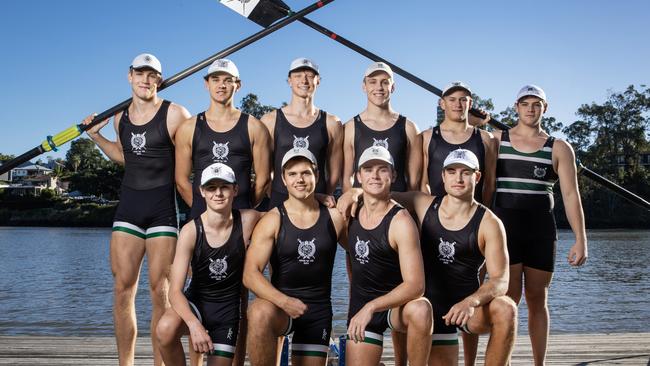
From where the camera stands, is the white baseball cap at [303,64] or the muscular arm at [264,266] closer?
the muscular arm at [264,266]

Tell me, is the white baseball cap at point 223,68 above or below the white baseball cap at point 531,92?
above

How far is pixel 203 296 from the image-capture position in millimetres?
4535

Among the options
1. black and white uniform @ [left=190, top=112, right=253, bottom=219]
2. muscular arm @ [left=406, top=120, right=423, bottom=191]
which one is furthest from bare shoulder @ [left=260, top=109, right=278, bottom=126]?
muscular arm @ [left=406, top=120, right=423, bottom=191]

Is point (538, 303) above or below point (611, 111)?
below

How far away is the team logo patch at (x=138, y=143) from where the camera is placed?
526 centimetres

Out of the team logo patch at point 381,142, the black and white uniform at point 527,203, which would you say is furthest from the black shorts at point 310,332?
the black and white uniform at point 527,203

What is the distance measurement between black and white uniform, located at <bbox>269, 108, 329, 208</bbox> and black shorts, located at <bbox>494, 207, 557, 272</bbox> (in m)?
1.57

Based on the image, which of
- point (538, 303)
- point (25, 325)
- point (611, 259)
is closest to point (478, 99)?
point (611, 259)

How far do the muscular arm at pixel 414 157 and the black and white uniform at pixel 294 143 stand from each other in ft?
2.29

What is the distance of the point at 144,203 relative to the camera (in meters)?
5.22

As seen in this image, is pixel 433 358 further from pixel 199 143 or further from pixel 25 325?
pixel 25 325

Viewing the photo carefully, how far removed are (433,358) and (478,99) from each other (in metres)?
69.2

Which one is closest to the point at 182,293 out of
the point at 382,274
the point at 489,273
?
the point at 382,274

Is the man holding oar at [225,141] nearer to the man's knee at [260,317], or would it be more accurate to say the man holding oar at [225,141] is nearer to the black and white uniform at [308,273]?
the black and white uniform at [308,273]
